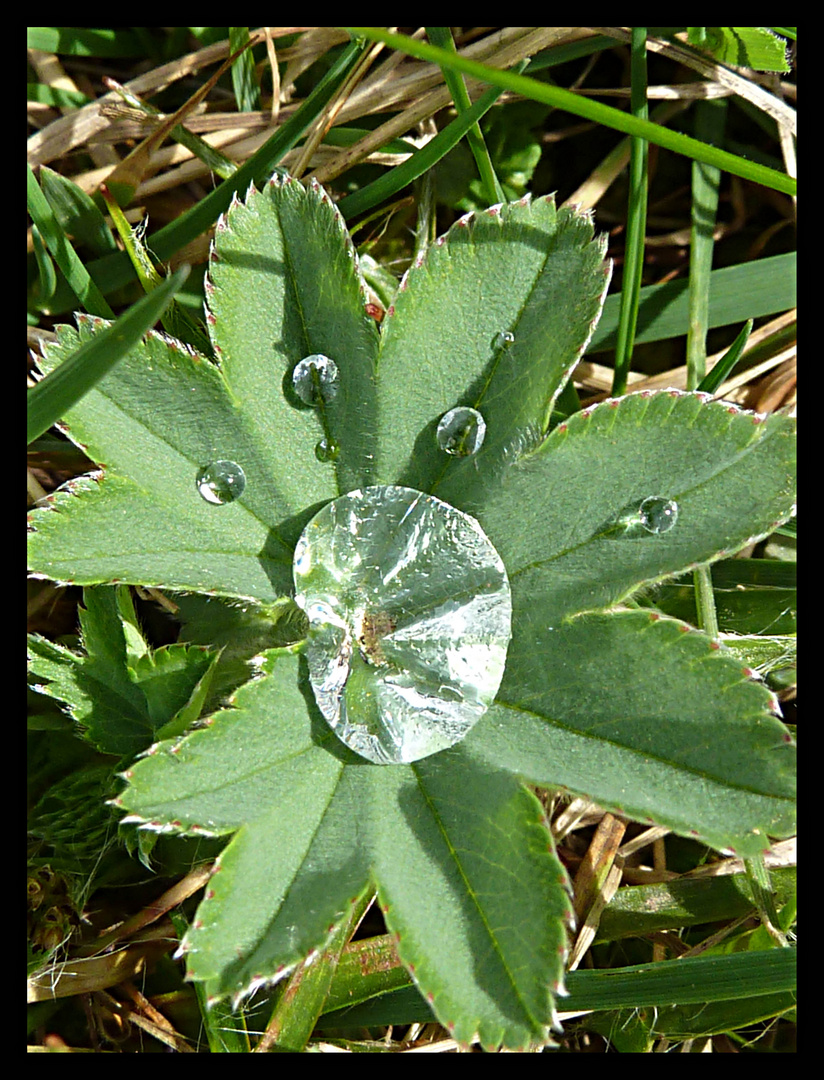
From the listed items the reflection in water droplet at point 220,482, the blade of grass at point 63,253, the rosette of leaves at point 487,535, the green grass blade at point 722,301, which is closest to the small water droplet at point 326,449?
the rosette of leaves at point 487,535

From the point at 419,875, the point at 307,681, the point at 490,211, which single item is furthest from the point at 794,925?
the point at 490,211

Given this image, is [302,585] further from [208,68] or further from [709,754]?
[208,68]

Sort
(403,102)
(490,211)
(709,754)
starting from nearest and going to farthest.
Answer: (709,754), (490,211), (403,102)

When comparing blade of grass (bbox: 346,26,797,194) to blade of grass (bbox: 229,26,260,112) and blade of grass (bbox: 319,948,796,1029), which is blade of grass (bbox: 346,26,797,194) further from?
blade of grass (bbox: 319,948,796,1029)

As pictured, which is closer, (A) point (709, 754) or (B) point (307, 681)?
(A) point (709, 754)

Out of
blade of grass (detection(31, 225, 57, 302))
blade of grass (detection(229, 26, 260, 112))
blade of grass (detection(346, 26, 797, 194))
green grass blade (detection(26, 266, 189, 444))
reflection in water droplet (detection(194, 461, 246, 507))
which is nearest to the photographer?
green grass blade (detection(26, 266, 189, 444))

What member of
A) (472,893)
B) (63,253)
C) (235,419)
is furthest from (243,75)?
(472,893)

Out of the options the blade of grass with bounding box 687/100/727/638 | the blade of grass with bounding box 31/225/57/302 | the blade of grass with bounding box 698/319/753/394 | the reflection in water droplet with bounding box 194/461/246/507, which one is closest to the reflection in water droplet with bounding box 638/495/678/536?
the blade of grass with bounding box 687/100/727/638
